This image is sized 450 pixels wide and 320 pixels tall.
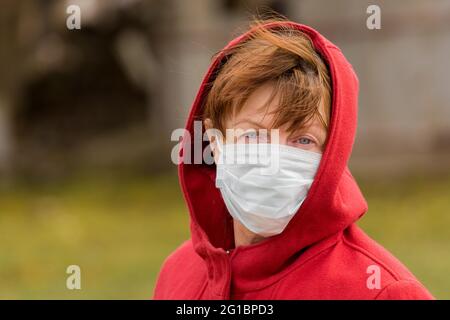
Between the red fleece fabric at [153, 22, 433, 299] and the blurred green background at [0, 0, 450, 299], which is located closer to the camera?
the red fleece fabric at [153, 22, 433, 299]

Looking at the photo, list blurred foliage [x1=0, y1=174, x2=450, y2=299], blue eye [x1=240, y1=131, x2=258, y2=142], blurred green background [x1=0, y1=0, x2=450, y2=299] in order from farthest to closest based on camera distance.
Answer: blurred green background [x1=0, y1=0, x2=450, y2=299], blurred foliage [x1=0, y1=174, x2=450, y2=299], blue eye [x1=240, y1=131, x2=258, y2=142]

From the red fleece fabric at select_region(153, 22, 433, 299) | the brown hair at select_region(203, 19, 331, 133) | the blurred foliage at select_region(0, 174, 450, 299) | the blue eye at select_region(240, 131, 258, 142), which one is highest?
the brown hair at select_region(203, 19, 331, 133)

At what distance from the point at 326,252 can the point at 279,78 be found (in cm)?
49

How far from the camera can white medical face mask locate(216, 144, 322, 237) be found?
2646 millimetres

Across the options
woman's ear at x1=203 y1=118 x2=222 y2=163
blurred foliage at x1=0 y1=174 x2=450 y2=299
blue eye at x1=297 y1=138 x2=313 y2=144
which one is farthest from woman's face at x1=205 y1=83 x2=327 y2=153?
blurred foliage at x1=0 y1=174 x2=450 y2=299

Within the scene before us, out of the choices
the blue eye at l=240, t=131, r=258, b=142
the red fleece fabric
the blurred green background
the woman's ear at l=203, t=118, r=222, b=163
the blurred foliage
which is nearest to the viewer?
the red fleece fabric

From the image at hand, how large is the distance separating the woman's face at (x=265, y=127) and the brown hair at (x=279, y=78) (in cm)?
2

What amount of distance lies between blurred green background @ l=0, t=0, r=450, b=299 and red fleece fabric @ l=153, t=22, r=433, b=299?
562cm

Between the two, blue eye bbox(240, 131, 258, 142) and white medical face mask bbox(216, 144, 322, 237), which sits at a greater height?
blue eye bbox(240, 131, 258, 142)

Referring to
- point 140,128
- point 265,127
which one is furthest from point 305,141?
point 140,128

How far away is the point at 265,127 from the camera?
263 centimetres

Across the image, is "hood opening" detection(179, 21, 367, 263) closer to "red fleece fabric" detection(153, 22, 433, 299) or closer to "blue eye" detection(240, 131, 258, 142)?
"red fleece fabric" detection(153, 22, 433, 299)

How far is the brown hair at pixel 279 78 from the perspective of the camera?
2.59m
